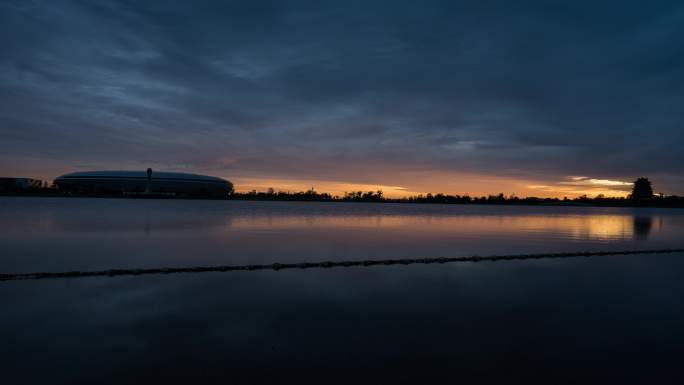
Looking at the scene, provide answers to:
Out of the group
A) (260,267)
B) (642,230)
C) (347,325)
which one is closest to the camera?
(347,325)

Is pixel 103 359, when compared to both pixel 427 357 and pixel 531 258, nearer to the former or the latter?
pixel 427 357

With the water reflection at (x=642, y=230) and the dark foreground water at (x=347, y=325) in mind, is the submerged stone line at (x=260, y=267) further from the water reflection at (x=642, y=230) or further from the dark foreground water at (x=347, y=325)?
the water reflection at (x=642, y=230)

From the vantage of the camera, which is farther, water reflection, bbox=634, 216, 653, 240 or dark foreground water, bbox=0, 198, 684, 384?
water reflection, bbox=634, 216, 653, 240

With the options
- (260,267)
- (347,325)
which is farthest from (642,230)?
(347,325)

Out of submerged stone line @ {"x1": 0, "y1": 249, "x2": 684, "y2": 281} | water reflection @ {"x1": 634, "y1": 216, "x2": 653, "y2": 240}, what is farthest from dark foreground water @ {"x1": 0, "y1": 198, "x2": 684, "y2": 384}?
water reflection @ {"x1": 634, "y1": 216, "x2": 653, "y2": 240}

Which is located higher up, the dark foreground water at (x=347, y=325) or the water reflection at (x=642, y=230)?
the water reflection at (x=642, y=230)

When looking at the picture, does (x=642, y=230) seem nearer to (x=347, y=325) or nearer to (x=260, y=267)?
(x=260, y=267)

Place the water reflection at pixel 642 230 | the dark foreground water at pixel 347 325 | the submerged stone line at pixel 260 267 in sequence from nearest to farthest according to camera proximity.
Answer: the dark foreground water at pixel 347 325, the submerged stone line at pixel 260 267, the water reflection at pixel 642 230

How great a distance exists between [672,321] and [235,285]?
1349 cm

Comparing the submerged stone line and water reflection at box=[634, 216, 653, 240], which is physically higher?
water reflection at box=[634, 216, 653, 240]

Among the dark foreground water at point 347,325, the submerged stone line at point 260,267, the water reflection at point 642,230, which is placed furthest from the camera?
the water reflection at point 642,230

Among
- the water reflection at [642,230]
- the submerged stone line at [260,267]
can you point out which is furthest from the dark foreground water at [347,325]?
the water reflection at [642,230]

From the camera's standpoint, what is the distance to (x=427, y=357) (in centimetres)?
766

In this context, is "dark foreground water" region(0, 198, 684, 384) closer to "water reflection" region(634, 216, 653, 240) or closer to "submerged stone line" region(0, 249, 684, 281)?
"submerged stone line" region(0, 249, 684, 281)
